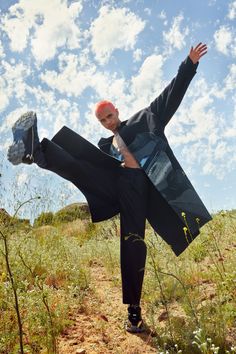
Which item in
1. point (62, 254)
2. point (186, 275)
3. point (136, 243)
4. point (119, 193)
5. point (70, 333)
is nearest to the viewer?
point (70, 333)

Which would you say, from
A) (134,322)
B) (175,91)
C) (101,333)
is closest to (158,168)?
(175,91)

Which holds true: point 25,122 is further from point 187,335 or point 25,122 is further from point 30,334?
point 187,335

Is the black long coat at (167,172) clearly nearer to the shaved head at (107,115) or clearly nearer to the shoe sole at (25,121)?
the shaved head at (107,115)

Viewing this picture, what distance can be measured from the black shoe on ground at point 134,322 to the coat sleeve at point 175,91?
1861mm

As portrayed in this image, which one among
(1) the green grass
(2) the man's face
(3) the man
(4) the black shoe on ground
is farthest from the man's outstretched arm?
(4) the black shoe on ground

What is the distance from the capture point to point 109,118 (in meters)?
4.58

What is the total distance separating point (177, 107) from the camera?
437 cm

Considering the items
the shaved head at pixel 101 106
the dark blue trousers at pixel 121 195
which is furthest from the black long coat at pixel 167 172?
the shaved head at pixel 101 106

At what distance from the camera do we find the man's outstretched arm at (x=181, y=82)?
14.0 ft

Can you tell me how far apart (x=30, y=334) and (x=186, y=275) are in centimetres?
198

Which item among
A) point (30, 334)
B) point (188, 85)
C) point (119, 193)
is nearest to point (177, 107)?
point (188, 85)

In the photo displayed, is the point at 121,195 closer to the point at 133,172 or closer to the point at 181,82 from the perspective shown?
the point at 133,172

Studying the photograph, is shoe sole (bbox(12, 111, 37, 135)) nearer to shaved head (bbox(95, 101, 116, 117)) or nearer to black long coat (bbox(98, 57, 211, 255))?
shaved head (bbox(95, 101, 116, 117))

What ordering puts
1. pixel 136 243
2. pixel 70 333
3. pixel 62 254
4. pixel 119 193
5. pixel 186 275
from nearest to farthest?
pixel 70 333
pixel 136 243
pixel 119 193
pixel 186 275
pixel 62 254
